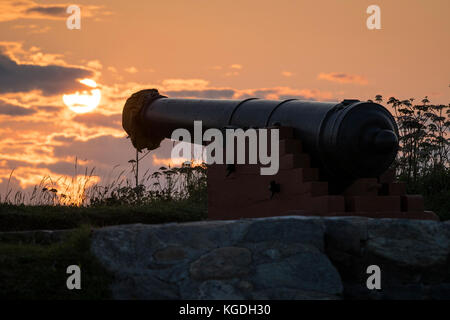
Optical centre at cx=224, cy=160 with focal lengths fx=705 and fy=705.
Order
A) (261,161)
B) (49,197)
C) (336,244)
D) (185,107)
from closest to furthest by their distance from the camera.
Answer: (336,244) → (261,161) → (185,107) → (49,197)

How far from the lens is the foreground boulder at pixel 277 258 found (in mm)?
5207

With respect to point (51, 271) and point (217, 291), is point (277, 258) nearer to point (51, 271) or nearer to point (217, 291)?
point (217, 291)

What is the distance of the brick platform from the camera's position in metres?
7.04

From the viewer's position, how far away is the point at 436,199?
11352mm

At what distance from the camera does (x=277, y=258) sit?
536 cm

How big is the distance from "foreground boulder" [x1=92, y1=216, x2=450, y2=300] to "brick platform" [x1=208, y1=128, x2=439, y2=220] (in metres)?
1.14

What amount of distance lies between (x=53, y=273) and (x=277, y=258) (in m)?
1.68

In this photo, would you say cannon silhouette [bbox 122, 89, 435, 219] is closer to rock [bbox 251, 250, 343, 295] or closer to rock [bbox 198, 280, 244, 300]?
rock [bbox 251, 250, 343, 295]

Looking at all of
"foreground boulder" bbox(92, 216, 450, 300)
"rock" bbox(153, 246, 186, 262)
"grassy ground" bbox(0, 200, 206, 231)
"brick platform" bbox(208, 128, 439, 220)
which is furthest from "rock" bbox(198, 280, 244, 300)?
"grassy ground" bbox(0, 200, 206, 231)
